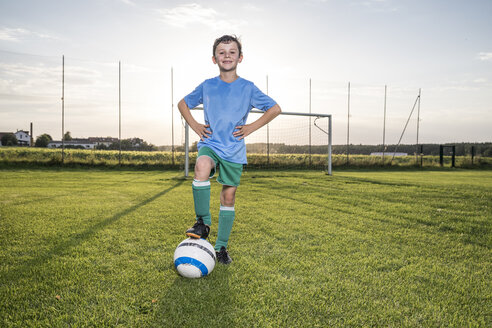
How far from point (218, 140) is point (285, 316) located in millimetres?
1577

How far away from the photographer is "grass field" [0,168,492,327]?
1910 millimetres


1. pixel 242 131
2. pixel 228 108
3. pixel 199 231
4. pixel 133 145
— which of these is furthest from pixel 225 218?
pixel 133 145

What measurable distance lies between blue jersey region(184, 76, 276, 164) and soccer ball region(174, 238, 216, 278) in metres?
0.82

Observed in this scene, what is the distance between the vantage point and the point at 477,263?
295cm

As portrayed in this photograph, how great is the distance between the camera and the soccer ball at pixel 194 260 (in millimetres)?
2445

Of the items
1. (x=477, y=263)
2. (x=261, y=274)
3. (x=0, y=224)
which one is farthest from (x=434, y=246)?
(x=0, y=224)

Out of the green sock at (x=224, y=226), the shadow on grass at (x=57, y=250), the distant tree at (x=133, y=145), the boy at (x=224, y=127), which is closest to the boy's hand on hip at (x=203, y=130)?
the boy at (x=224, y=127)

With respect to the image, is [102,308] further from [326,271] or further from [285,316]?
[326,271]

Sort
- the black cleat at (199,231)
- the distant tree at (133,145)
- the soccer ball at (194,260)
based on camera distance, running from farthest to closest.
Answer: the distant tree at (133,145), the black cleat at (199,231), the soccer ball at (194,260)

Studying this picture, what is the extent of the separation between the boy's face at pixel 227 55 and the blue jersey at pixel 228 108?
0.13 metres

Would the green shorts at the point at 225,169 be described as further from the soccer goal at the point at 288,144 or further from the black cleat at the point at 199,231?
the soccer goal at the point at 288,144

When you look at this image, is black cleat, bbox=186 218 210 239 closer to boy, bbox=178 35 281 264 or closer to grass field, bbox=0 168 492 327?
boy, bbox=178 35 281 264

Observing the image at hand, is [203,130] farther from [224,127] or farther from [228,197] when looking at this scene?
[228,197]

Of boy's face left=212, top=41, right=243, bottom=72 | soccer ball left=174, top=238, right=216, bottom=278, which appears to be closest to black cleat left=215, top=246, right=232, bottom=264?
soccer ball left=174, top=238, right=216, bottom=278
